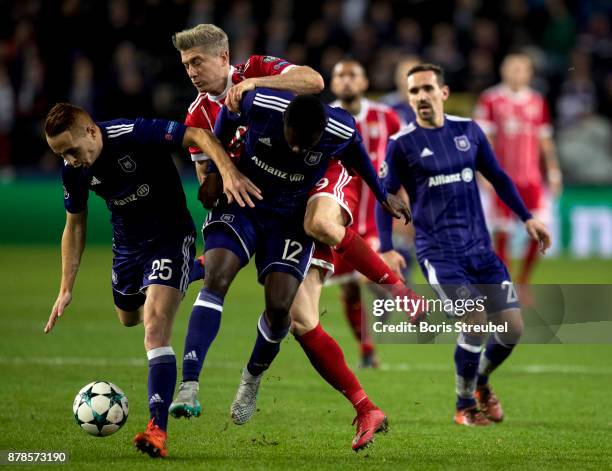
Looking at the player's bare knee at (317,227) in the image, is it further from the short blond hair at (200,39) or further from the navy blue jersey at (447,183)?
the navy blue jersey at (447,183)

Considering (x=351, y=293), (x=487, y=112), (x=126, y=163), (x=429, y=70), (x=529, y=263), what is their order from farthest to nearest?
1. (x=487, y=112)
2. (x=529, y=263)
3. (x=351, y=293)
4. (x=429, y=70)
5. (x=126, y=163)

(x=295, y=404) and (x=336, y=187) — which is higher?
(x=336, y=187)

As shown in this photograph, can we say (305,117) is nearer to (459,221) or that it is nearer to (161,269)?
(161,269)

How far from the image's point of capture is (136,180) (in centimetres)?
646

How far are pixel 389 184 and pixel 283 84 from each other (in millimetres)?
1519

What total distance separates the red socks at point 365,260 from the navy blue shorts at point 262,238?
1.34ft

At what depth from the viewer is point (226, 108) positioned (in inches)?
251

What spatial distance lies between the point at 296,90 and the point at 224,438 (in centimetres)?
205

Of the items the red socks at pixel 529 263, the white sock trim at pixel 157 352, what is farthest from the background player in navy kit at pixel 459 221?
the red socks at pixel 529 263

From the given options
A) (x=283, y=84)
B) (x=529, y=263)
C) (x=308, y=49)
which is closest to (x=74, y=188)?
(x=283, y=84)

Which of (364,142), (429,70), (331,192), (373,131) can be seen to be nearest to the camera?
(331,192)

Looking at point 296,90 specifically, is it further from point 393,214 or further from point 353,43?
point 353,43

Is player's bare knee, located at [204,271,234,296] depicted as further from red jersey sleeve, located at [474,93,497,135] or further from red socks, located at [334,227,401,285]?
red jersey sleeve, located at [474,93,497,135]

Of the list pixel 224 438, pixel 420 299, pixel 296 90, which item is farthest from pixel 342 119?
pixel 224 438
